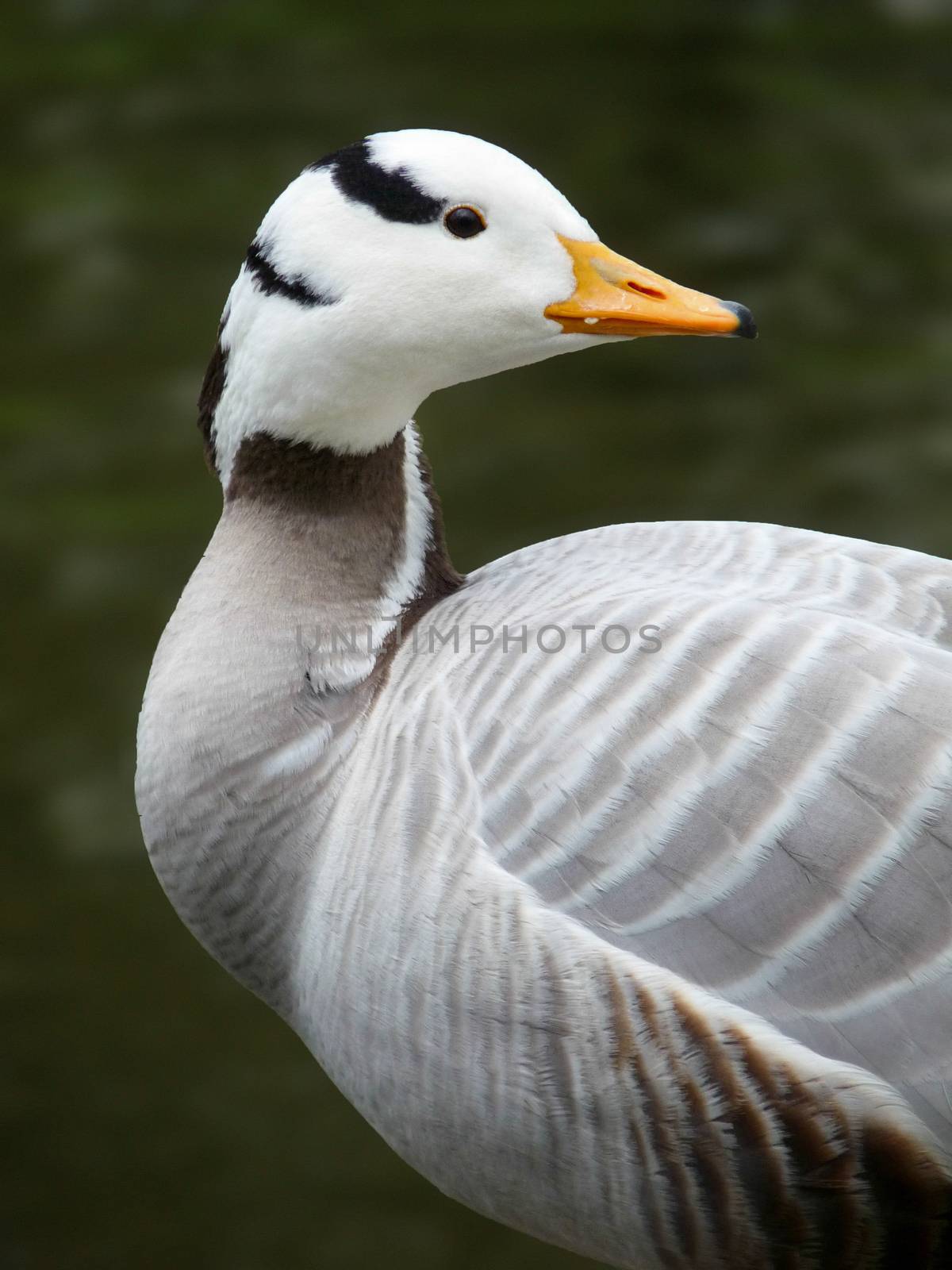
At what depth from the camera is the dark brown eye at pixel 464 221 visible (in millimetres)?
1409

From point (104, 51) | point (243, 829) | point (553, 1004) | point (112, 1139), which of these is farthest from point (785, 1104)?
point (104, 51)

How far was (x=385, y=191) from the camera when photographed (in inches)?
54.8

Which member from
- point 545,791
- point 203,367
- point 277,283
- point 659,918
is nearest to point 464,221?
point 277,283

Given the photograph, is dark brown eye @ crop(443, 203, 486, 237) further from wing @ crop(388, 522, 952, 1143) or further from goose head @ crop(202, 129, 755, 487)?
wing @ crop(388, 522, 952, 1143)

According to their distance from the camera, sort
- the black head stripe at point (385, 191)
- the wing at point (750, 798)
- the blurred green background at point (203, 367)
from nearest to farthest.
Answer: the wing at point (750, 798) → the black head stripe at point (385, 191) → the blurred green background at point (203, 367)

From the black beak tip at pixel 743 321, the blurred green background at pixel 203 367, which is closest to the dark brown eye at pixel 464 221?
the black beak tip at pixel 743 321

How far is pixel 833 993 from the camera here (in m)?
1.29

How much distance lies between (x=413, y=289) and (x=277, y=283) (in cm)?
12

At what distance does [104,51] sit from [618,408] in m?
2.20

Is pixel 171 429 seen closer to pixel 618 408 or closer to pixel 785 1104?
pixel 618 408

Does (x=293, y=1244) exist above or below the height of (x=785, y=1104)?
below

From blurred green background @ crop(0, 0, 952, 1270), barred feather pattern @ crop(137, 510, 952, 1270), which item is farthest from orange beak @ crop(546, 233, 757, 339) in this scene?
blurred green background @ crop(0, 0, 952, 1270)

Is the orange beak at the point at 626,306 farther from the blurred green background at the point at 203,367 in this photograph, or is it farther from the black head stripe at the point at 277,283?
the blurred green background at the point at 203,367

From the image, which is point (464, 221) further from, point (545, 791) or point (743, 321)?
point (545, 791)
